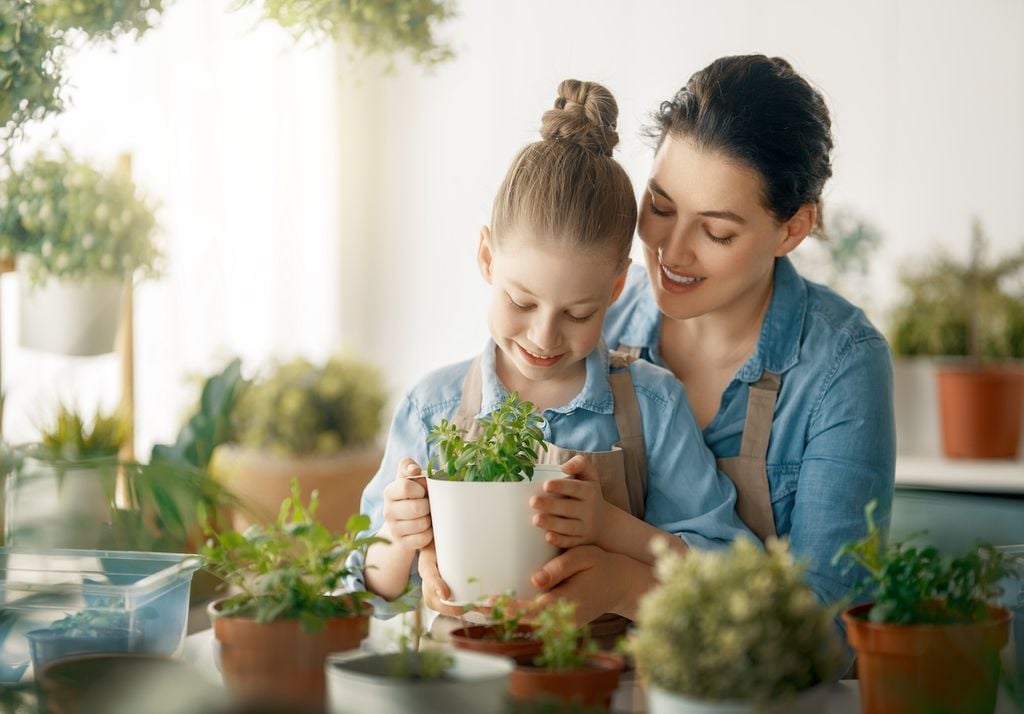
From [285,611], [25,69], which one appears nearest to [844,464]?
[285,611]

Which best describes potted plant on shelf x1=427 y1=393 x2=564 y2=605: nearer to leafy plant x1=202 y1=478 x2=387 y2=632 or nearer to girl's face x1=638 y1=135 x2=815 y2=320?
leafy plant x1=202 y1=478 x2=387 y2=632

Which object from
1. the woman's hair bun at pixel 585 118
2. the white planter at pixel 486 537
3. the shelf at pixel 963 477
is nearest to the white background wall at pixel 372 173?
the shelf at pixel 963 477

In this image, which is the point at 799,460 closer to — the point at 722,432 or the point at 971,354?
the point at 722,432

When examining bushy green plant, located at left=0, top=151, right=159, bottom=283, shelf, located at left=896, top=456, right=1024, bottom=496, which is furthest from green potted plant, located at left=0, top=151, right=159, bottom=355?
shelf, located at left=896, top=456, right=1024, bottom=496

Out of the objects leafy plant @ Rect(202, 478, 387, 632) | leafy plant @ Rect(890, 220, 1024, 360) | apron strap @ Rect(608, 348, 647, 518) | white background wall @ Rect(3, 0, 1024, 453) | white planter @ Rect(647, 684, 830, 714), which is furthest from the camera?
leafy plant @ Rect(890, 220, 1024, 360)

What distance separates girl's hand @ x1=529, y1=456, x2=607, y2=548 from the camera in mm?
1135

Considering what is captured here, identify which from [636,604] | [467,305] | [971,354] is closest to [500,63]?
[636,604]

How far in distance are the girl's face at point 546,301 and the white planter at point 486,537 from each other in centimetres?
27

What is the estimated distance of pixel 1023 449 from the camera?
3.67 meters

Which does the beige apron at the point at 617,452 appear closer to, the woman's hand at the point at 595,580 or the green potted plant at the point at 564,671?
the woman's hand at the point at 595,580

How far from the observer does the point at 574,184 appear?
4.70 feet

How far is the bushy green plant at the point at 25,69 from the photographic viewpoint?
1.45 metres

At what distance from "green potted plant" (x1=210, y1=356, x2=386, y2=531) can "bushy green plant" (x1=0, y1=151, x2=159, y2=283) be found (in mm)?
1336

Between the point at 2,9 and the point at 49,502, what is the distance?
24.5 inches
